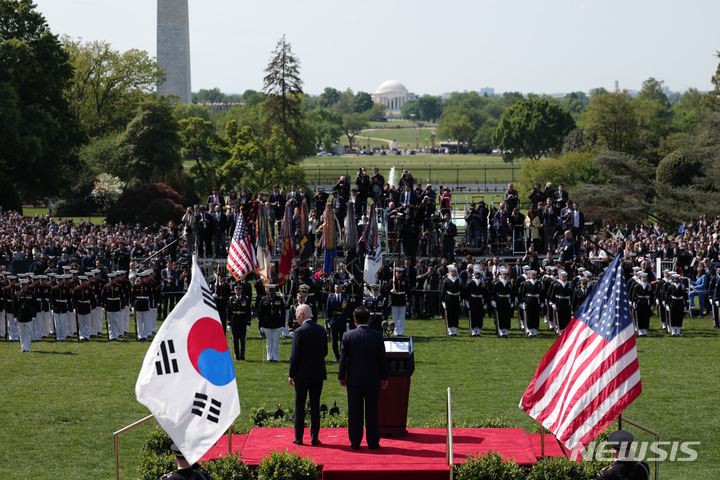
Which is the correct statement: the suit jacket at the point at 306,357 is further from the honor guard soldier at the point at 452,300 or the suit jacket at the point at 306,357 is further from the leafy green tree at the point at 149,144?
the leafy green tree at the point at 149,144

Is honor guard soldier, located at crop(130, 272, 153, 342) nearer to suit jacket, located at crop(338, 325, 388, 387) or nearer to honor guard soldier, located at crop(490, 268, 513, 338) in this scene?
honor guard soldier, located at crop(490, 268, 513, 338)

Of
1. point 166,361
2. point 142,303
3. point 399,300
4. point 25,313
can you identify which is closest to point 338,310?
point 399,300

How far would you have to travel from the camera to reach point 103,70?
7269 cm

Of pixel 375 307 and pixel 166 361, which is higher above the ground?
pixel 166 361

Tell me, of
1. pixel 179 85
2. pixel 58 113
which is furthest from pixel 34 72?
pixel 179 85

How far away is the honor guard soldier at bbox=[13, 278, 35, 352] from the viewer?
2056cm

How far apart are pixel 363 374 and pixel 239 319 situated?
32.8 ft

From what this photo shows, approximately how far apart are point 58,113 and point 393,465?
44772mm

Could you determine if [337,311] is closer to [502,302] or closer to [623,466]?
[502,302]

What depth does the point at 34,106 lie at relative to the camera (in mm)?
46344

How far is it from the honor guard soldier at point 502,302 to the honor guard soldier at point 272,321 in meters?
6.07

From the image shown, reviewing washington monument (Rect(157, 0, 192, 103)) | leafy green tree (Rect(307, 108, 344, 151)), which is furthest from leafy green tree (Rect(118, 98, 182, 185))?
leafy green tree (Rect(307, 108, 344, 151))

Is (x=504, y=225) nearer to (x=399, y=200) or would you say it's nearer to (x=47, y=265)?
(x=399, y=200)

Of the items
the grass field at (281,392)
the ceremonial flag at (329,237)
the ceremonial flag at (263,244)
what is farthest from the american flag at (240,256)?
the ceremonial flag at (329,237)
